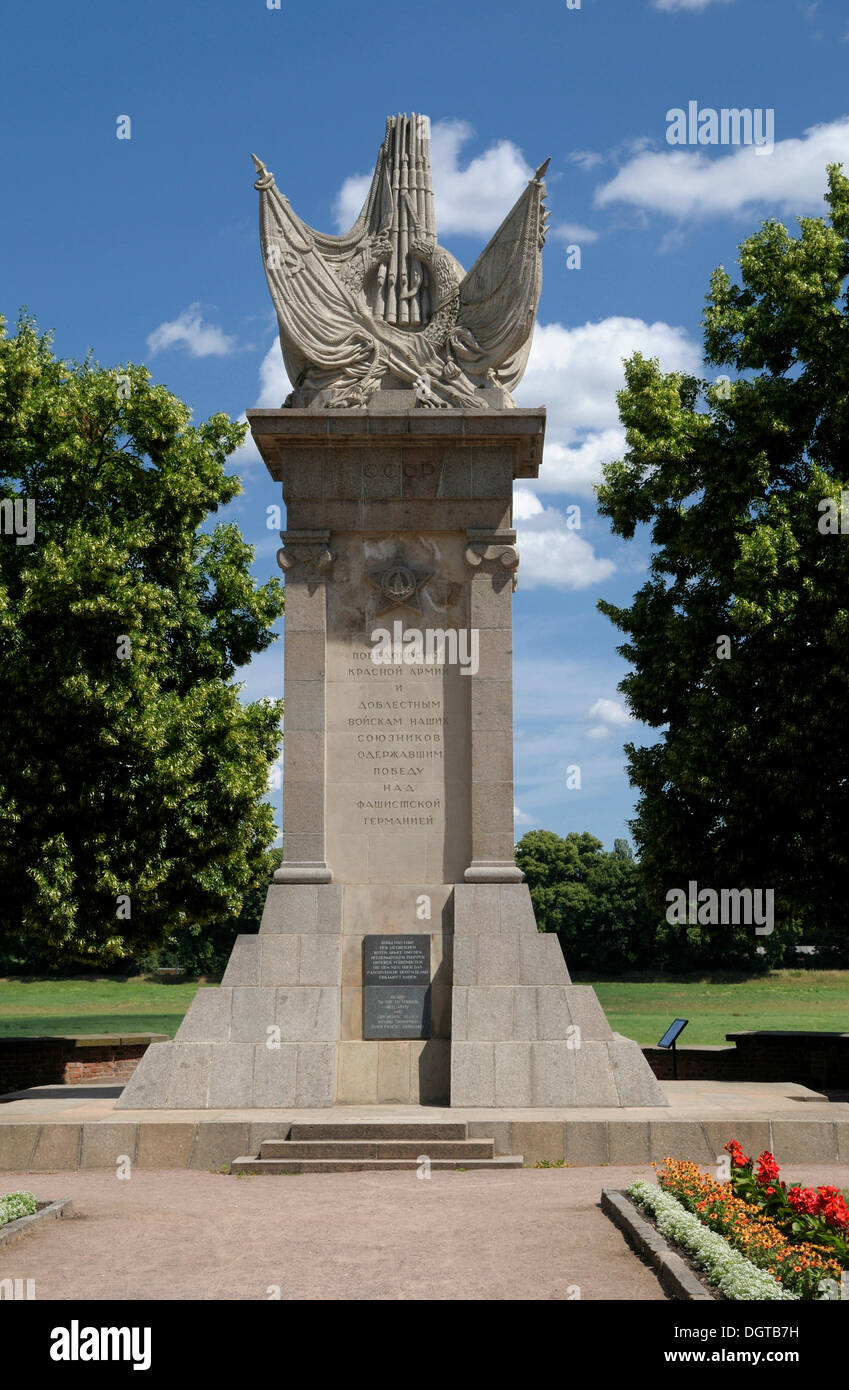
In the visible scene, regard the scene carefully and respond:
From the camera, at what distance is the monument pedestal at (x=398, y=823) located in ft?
53.2

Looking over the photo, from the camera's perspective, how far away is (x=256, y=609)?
89.0 feet

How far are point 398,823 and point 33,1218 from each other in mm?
7696

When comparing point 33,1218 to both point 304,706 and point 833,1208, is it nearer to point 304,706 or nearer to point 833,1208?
point 833,1208

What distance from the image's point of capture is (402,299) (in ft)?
61.9

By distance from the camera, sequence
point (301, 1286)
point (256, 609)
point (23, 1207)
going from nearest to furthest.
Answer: point (301, 1286), point (23, 1207), point (256, 609)

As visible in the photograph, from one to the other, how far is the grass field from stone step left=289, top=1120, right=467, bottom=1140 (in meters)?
18.8

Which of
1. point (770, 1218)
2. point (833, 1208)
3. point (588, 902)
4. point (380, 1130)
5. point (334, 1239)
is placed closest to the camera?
point (833, 1208)

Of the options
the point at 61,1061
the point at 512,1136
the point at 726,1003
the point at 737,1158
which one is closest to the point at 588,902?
the point at 726,1003

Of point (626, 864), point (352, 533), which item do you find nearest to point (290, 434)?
point (352, 533)

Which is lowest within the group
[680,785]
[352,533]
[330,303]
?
[680,785]

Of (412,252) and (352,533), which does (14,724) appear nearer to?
(352,533)

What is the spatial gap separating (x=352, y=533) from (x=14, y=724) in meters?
8.83

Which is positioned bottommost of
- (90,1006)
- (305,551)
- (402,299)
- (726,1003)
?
(90,1006)

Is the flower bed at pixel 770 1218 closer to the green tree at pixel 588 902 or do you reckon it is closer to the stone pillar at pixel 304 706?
the stone pillar at pixel 304 706
